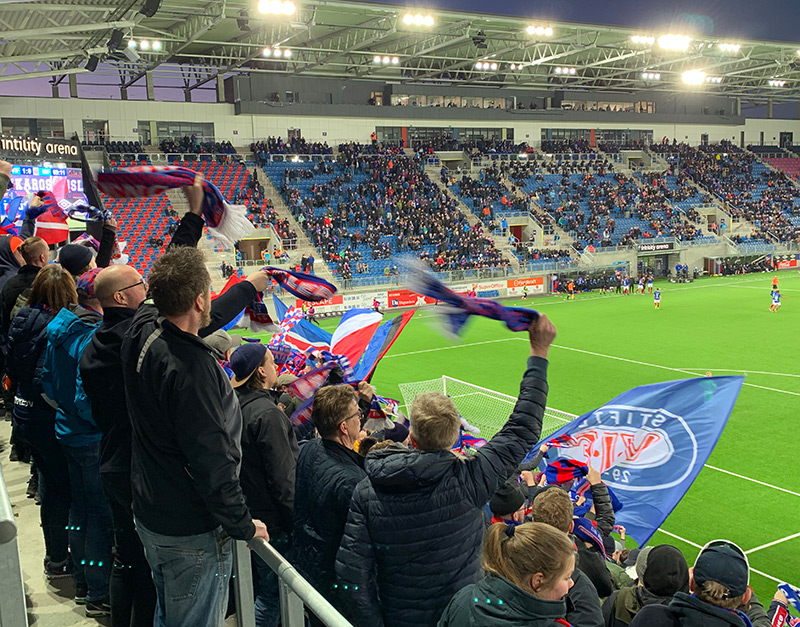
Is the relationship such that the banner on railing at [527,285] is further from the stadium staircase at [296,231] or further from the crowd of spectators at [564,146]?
the crowd of spectators at [564,146]

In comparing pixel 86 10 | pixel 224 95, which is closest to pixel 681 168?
pixel 224 95

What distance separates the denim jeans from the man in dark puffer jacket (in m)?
1.98

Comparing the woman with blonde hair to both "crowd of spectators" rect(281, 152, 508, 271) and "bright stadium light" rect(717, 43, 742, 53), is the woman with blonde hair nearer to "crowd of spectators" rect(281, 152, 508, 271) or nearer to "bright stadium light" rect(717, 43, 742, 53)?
"crowd of spectators" rect(281, 152, 508, 271)

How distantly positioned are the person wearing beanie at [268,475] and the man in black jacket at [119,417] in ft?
1.80

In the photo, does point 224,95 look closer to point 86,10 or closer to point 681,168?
point 86,10

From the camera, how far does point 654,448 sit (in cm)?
722

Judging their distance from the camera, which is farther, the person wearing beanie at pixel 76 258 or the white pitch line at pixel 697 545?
the white pitch line at pixel 697 545

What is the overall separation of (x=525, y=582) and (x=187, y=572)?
1.59 meters

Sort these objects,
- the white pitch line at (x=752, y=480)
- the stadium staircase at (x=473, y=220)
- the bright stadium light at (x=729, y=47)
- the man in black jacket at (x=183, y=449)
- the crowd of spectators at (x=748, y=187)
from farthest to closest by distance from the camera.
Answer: the crowd of spectators at (x=748, y=187) → the bright stadium light at (x=729, y=47) → the stadium staircase at (x=473, y=220) → the white pitch line at (x=752, y=480) → the man in black jacket at (x=183, y=449)

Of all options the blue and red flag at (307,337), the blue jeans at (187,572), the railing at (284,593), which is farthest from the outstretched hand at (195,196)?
the blue and red flag at (307,337)

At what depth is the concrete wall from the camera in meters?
42.2

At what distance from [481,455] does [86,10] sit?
24051mm

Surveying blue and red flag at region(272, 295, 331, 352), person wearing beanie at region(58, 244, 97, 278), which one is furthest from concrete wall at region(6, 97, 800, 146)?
person wearing beanie at region(58, 244, 97, 278)

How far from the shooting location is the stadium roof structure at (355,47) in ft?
88.2
